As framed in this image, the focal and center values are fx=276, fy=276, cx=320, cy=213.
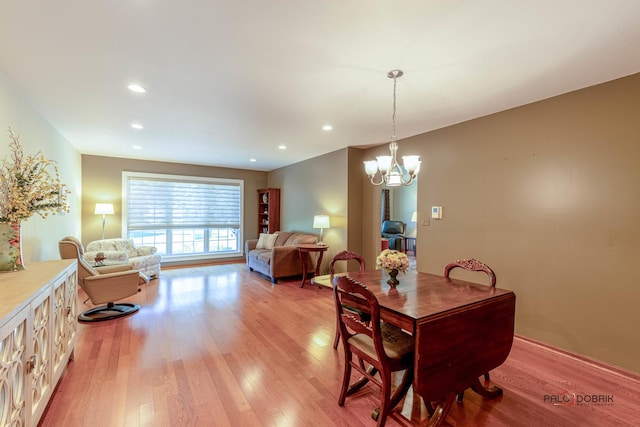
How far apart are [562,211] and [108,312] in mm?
5057

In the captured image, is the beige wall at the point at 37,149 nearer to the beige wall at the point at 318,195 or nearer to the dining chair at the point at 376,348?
the dining chair at the point at 376,348

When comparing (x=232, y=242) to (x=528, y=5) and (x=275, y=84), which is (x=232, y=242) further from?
(x=528, y=5)

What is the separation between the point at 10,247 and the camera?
1894 mm

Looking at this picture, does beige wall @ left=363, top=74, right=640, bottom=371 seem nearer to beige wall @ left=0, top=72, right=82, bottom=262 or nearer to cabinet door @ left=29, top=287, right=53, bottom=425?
cabinet door @ left=29, top=287, right=53, bottom=425

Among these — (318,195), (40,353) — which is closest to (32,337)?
(40,353)

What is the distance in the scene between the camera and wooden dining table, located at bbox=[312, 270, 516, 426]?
1477 mm

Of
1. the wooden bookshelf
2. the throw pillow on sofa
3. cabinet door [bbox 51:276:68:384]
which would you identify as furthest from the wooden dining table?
the wooden bookshelf

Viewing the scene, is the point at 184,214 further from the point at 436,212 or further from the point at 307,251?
the point at 436,212

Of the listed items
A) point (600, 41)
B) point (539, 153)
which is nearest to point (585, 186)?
point (539, 153)

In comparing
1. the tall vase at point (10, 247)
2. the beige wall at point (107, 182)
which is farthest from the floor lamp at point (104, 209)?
the tall vase at point (10, 247)

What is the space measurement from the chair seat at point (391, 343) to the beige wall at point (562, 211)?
1.79m

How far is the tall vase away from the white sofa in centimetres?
267

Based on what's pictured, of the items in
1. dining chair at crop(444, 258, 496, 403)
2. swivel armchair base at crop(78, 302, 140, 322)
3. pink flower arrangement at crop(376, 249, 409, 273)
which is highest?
pink flower arrangement at crop(376, 249, 409, 273)

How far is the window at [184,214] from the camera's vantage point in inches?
235
